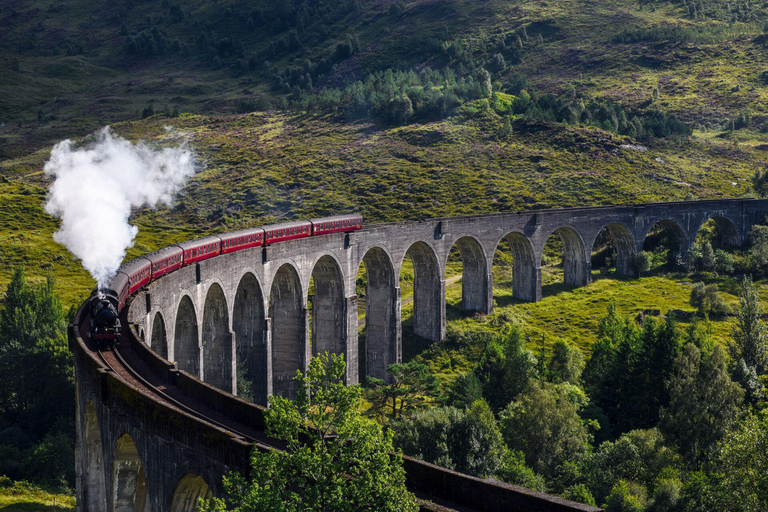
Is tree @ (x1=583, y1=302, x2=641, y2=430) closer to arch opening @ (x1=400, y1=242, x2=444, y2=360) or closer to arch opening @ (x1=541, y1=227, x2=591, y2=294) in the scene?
→ arch opening @ (x1=400, y1=242, x2=444, y2=360)

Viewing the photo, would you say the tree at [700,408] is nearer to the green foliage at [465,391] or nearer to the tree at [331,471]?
the green foliage at [465,391]

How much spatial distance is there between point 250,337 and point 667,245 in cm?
5623

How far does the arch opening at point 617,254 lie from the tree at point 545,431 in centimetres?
4036

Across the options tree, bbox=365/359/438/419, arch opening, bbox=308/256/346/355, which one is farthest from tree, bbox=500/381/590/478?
arch opening, bbox=308/256/346/355

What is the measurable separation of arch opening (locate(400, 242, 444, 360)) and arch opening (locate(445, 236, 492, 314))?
5453 mm

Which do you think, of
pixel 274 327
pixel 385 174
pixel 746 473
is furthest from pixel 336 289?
pixel 385 174

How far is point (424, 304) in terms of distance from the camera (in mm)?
67438

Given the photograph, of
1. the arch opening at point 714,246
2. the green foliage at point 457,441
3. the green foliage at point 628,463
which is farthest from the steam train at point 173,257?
the arch opening at point 714,246

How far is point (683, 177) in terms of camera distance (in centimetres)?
11288

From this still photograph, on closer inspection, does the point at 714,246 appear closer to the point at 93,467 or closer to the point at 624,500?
the point at 624,500

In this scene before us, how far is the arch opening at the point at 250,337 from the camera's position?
50.2 metres

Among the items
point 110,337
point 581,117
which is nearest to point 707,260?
point 581,117

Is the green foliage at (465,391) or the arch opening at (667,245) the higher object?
the arch opening at (667,245)

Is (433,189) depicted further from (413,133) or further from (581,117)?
(581,117)
